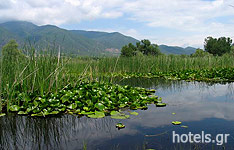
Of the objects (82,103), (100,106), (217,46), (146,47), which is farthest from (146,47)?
(100,106)

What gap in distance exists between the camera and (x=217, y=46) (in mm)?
49688

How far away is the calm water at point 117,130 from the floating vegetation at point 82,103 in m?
0.18

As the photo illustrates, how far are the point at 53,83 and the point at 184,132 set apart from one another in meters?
2.87

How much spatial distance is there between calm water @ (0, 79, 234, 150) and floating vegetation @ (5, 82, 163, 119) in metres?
0.18

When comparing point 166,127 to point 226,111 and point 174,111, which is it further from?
point 226,111

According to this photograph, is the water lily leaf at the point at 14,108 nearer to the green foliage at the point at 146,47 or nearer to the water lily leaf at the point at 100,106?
the water lily leaf at the point at 100,106

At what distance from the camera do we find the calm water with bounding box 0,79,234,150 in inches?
87.9

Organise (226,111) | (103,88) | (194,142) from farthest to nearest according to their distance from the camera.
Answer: (103,88), (226,111), (194,142)

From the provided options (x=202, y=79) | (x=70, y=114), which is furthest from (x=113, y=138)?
(x=202, y=79)

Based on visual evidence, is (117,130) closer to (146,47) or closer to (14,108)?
(14,108)

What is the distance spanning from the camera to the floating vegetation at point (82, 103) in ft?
11.0

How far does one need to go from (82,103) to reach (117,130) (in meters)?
1.24

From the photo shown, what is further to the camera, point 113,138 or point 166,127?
point 166,127

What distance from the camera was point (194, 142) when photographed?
7.42 feet
